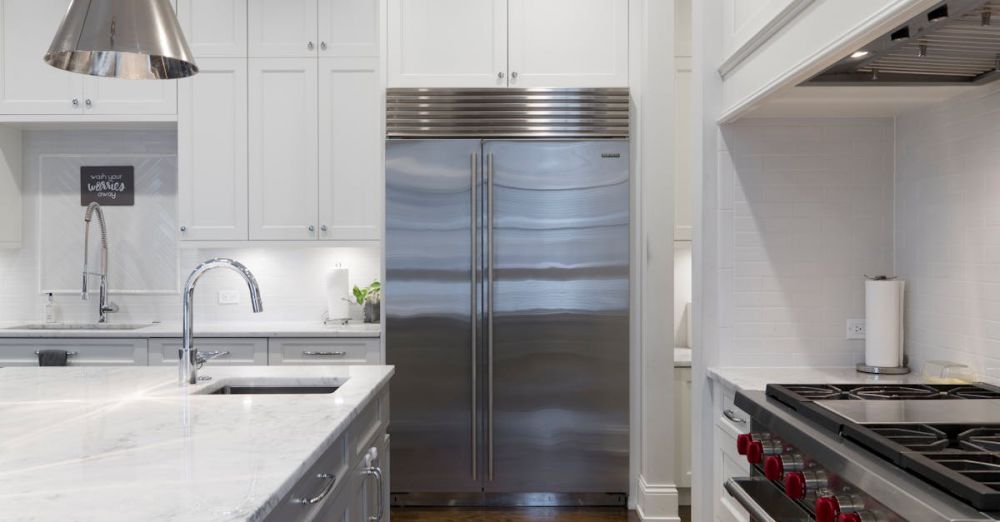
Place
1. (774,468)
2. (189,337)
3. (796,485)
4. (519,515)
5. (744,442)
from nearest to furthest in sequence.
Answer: (796,485) < (774,468) < (744,442) < (189,337) < (519,515)

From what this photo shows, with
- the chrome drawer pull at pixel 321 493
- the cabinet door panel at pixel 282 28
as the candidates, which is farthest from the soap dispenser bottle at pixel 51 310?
the chrome drawer pull at pixel 321 493

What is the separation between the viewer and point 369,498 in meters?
2.20

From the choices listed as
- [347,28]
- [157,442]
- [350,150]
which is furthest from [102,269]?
[157,442]

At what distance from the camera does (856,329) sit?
2473mm

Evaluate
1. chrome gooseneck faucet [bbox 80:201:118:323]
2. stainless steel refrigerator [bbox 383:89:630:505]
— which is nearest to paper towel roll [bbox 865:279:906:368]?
stainless steel refrigerator [bbox 383:89:630:505]

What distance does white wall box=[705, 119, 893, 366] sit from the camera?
2475 mm

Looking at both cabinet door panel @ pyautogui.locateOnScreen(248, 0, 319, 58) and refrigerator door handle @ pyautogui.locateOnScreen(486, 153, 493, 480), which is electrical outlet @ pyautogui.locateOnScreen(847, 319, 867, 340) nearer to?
refrigerator door handle @ pyautogui.locateOnScreen(486, 153, 493, 480)

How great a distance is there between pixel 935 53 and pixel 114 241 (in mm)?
4156

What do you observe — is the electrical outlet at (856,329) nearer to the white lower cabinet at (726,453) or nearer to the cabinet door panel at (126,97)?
the white lower cabinet at (726,453)

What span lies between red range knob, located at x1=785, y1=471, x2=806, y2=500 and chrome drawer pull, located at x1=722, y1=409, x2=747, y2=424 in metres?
0.60

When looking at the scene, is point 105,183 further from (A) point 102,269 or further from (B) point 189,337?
(B) point 189,337

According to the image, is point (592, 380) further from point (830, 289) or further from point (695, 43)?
point (695, 43)

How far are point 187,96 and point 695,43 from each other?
2631mm

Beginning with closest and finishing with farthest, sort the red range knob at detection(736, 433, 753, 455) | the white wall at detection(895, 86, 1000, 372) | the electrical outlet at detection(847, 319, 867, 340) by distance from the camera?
the red range knob at detection(736, 433, 753, 455) < the white wall at detection(895, 86, 1000, 372) < the electrical outlet at detection(847, 319, 867, 340)
